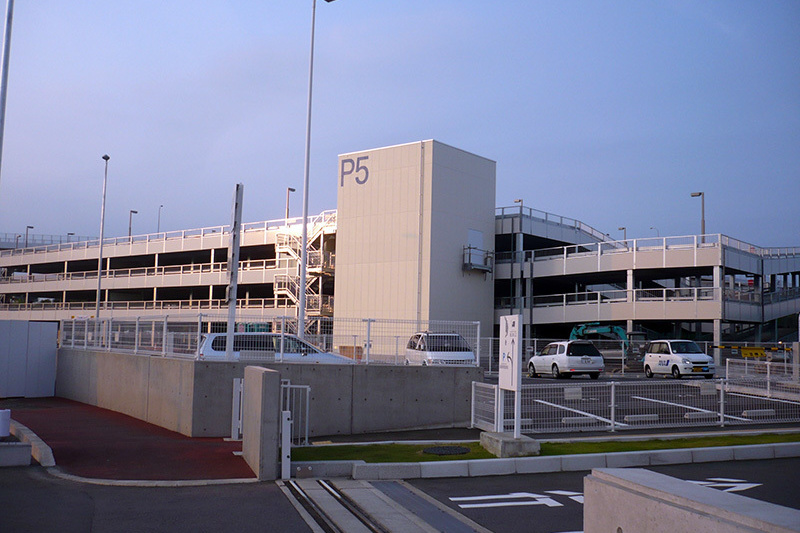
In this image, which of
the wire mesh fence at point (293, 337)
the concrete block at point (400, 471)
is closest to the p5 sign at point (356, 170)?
the wire mesh fence at point (293, 337)

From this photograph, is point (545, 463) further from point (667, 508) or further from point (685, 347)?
point (685, 347)

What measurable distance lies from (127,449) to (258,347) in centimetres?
361

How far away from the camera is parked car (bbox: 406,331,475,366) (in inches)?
690

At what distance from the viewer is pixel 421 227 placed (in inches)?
1699

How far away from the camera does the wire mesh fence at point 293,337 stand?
15711mm

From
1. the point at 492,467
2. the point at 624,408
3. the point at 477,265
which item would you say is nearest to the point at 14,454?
the point at 492,467

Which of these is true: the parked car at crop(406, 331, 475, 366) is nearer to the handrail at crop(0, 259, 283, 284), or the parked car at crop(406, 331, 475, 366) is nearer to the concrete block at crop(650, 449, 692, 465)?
the concrete block at crop(650, 449, 692, 465)

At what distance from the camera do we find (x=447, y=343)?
60.7 ft

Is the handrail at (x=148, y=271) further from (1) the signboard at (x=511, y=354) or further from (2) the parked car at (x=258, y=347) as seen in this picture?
(1) the signboard at (x=511, y=354)

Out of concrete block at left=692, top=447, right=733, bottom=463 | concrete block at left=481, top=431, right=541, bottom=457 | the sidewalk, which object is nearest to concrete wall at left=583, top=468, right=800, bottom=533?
concrete block at left=481, top=431, right=541, bottom=457

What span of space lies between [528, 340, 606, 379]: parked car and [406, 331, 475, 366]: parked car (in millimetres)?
14785

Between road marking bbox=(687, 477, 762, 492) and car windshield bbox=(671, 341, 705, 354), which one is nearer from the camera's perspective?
road marking bbox=(687, 477, 762, 492)

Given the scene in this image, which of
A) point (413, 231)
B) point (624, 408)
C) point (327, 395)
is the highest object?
point (413, 231)

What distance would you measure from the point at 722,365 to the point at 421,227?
18.2m
